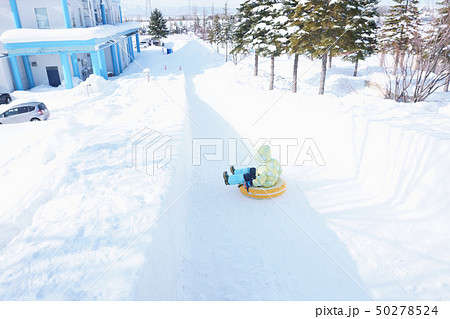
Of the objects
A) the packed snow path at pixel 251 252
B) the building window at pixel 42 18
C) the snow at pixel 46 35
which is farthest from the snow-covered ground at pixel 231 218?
the building window at pixel 42 18

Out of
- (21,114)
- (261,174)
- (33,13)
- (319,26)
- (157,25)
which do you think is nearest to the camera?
(261,174)

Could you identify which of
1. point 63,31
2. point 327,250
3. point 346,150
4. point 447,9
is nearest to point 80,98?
point 63,31

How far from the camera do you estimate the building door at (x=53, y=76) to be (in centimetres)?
2362

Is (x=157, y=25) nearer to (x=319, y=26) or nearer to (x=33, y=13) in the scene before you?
(x=33, y=13)

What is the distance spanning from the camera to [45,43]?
67.8 ft

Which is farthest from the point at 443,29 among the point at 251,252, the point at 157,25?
the point at 157,25

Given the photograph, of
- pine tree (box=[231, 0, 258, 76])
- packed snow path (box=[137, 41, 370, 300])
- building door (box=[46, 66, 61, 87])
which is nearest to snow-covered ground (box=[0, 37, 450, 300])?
packed snow path (box=[137, 41, 370, 300])

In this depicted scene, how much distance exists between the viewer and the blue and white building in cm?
2070

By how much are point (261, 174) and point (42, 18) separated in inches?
1016

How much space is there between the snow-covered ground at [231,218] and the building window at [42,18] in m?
18.2

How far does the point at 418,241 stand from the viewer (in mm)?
5055

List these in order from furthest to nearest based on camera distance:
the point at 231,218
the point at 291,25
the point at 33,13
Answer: the point at 33,13 → the point at 291,25 → the point at 231,218

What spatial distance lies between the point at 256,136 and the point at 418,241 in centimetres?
682
